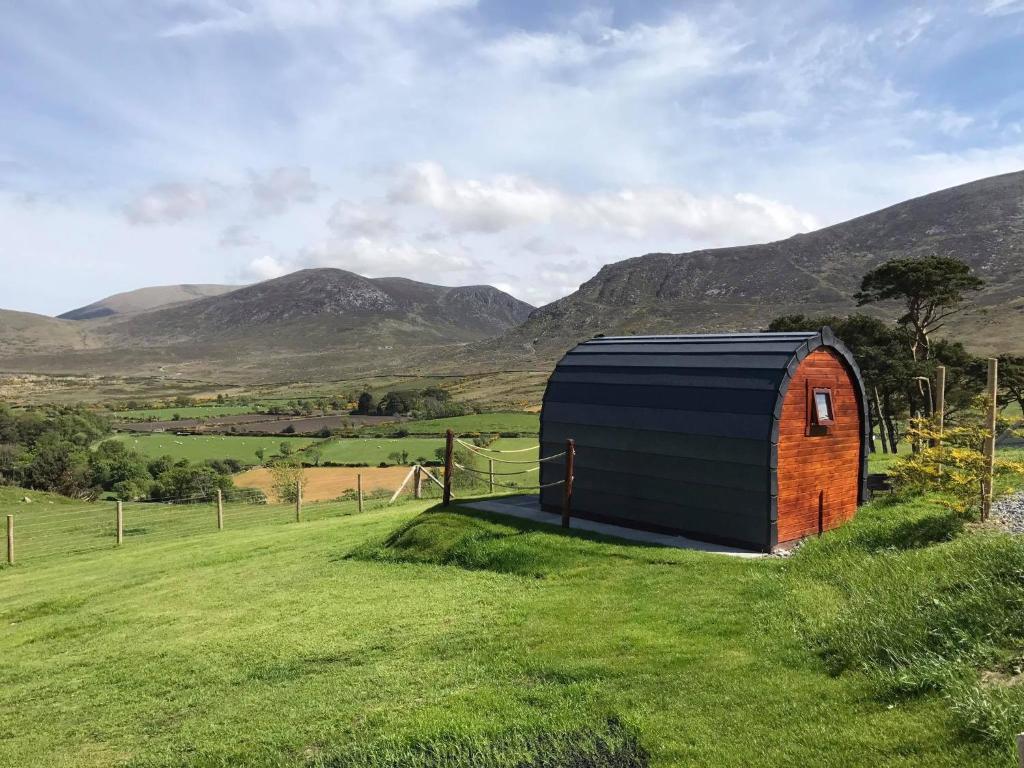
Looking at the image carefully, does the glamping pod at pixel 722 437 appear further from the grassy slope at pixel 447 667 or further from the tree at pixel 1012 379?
the tree at pixel 1012 379

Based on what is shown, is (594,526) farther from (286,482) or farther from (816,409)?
(286,482)

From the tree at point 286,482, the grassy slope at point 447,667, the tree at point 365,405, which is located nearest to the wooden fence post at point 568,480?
the grassy slope at point 447,667

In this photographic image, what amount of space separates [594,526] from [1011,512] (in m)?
8.73

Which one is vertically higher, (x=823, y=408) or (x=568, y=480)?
(x=823, y=408)

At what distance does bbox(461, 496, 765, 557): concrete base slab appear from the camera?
44.7ft

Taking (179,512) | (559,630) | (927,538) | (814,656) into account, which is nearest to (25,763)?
(559,630)

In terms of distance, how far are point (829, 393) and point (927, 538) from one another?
430cm

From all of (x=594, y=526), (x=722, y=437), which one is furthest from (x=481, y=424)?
(x=722, y=437)

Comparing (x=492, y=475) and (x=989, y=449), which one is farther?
(x=492, y=475)

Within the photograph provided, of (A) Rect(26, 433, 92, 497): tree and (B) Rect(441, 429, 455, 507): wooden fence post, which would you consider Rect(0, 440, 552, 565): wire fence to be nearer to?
(B) Rect(441, 429, 455, 507): wooden fence post

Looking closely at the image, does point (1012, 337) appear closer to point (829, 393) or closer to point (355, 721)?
point (829, 393)

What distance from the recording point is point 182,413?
118m

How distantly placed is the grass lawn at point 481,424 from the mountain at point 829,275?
57583 millimetres

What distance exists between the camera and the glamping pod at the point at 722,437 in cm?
1361
